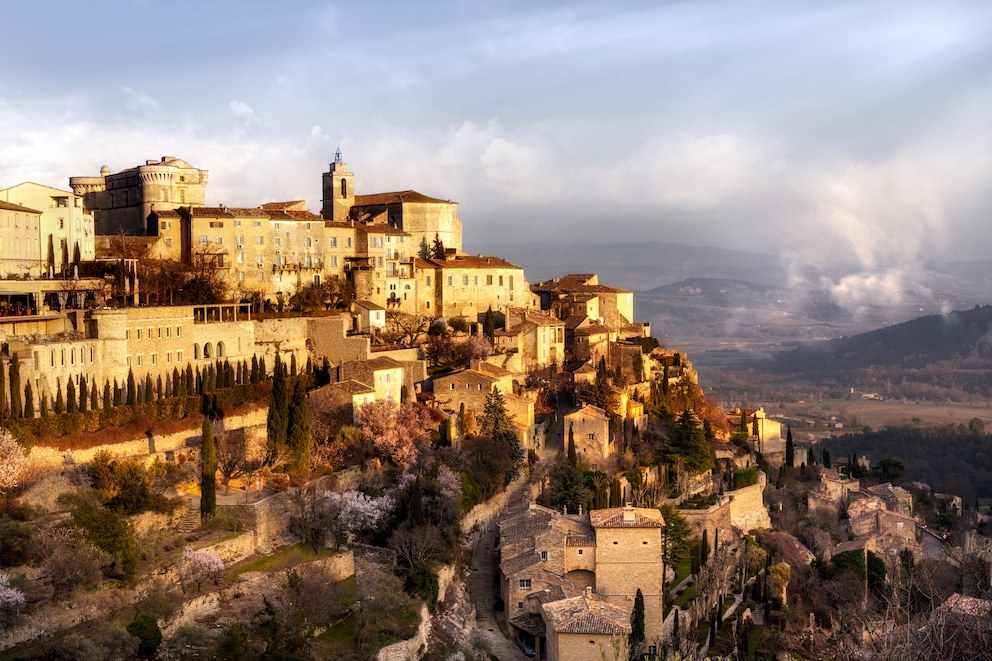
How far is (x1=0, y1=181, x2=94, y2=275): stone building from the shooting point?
43.4 meters

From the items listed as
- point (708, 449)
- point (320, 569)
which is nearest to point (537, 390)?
point (708, 449)

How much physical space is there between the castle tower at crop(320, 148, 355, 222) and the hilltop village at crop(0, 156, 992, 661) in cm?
111

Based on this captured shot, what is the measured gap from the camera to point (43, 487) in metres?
28.8

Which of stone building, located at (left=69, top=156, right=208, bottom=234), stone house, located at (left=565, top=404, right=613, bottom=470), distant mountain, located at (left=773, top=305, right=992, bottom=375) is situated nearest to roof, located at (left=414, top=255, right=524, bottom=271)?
stone building, located at (left=69, top=156, right=208, bottom=234)

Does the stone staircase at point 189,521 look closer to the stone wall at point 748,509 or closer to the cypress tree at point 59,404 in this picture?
the cypress tree at point 59,404

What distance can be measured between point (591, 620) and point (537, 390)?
19.9m

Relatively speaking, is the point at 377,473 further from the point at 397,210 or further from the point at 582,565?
the point at 397,210

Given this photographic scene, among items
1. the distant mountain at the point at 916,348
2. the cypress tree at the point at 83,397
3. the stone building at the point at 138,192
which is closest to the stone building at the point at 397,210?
the stone building at the point at 138,192

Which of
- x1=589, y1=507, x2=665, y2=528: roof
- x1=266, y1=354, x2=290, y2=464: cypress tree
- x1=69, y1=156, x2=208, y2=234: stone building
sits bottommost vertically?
x1=589, y1=507, x2=665, y2=528: roof

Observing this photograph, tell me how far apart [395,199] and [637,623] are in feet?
114

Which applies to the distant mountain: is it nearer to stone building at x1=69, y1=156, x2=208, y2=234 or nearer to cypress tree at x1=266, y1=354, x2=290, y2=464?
stone building at x1=69, y1=156, x2=208, y2=234

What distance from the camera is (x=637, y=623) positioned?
106 feet

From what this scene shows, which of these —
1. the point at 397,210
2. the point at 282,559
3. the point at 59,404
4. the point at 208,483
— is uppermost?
the point at 397,210

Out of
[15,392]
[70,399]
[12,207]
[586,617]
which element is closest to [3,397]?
[15,392]
